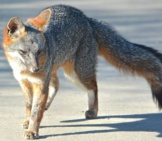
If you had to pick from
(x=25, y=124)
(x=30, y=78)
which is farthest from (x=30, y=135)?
(x=30, y=78)

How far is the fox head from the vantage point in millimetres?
7812

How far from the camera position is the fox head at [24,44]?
25.6ft

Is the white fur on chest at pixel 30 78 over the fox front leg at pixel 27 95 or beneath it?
over

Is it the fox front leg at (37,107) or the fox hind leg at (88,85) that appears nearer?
the fox front leg at (37,107)

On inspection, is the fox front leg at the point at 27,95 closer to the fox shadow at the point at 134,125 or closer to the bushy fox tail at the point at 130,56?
the fox shadow at the point at 134,125

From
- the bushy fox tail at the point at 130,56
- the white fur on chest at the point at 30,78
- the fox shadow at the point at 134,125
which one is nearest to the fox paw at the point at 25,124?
the fox shadow at the point at 134,125

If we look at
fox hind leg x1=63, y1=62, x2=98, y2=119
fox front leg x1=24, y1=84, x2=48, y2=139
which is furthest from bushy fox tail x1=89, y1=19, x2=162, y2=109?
fox front leg x1=24, y1=84, x2=48, y2=139

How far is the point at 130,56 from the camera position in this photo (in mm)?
8977

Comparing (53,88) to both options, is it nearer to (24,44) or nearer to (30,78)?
(30,78)

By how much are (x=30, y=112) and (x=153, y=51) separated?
1589 millimetres

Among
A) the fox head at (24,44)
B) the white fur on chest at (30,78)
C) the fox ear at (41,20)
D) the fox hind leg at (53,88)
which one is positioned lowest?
the fox hind leg at (53,88)

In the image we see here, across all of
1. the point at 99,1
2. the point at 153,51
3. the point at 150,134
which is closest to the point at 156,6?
the point at 99,1

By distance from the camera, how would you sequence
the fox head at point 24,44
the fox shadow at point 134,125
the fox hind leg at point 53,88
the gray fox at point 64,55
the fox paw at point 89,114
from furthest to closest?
the fox hind leg at point 53,88, the fox paw at point 89,114, the fox shadow at point 134,125, the gray fox at point 64,55, the fox head at point 24,44

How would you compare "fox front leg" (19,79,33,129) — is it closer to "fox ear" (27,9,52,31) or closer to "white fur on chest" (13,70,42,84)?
"white fur on chest" (13,70,42,84)
